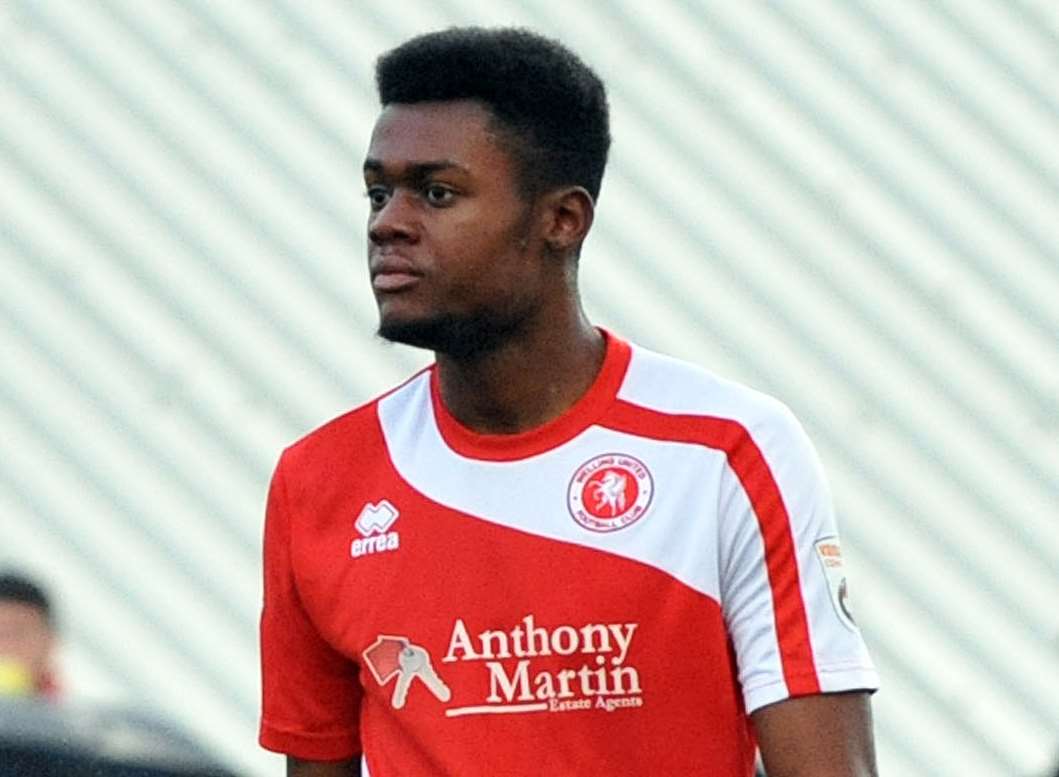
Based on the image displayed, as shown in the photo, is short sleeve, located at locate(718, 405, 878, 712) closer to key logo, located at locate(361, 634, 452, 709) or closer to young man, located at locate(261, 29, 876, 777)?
young man, located at locate(261, 29, 876, 777)

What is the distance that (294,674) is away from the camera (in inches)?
135

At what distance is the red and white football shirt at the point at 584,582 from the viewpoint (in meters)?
3.18

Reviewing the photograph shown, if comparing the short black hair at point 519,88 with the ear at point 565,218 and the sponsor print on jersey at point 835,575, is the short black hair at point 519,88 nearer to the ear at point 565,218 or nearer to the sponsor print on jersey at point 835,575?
the ear at point 565,218

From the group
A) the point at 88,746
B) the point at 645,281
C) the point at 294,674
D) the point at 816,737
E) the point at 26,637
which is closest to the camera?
the point at 816,737

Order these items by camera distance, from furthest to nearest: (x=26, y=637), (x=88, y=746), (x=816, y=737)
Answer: (x=26, y=637) < (x=88, y=746) < (x=816, y=737)

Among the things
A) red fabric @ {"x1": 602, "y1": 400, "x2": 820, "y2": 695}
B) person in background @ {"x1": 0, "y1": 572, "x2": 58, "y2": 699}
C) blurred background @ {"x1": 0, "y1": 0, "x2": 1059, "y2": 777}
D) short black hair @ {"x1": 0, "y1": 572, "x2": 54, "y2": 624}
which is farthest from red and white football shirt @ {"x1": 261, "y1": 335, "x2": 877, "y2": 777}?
blurred background @ {"x1": 0, "y1": 0, "x2": 1059, "y2": 777}

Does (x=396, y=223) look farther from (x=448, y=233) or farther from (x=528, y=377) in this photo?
(x=528, y=377)

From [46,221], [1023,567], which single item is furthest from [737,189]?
[46,221]

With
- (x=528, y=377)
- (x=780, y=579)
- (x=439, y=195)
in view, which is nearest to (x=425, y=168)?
(x=439, y=195)

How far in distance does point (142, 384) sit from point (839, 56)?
2652 mm

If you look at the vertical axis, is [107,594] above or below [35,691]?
above

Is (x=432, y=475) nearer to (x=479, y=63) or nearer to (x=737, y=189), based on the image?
(x=479, y=63)

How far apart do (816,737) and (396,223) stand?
765 millimetres

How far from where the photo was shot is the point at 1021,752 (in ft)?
28.5
